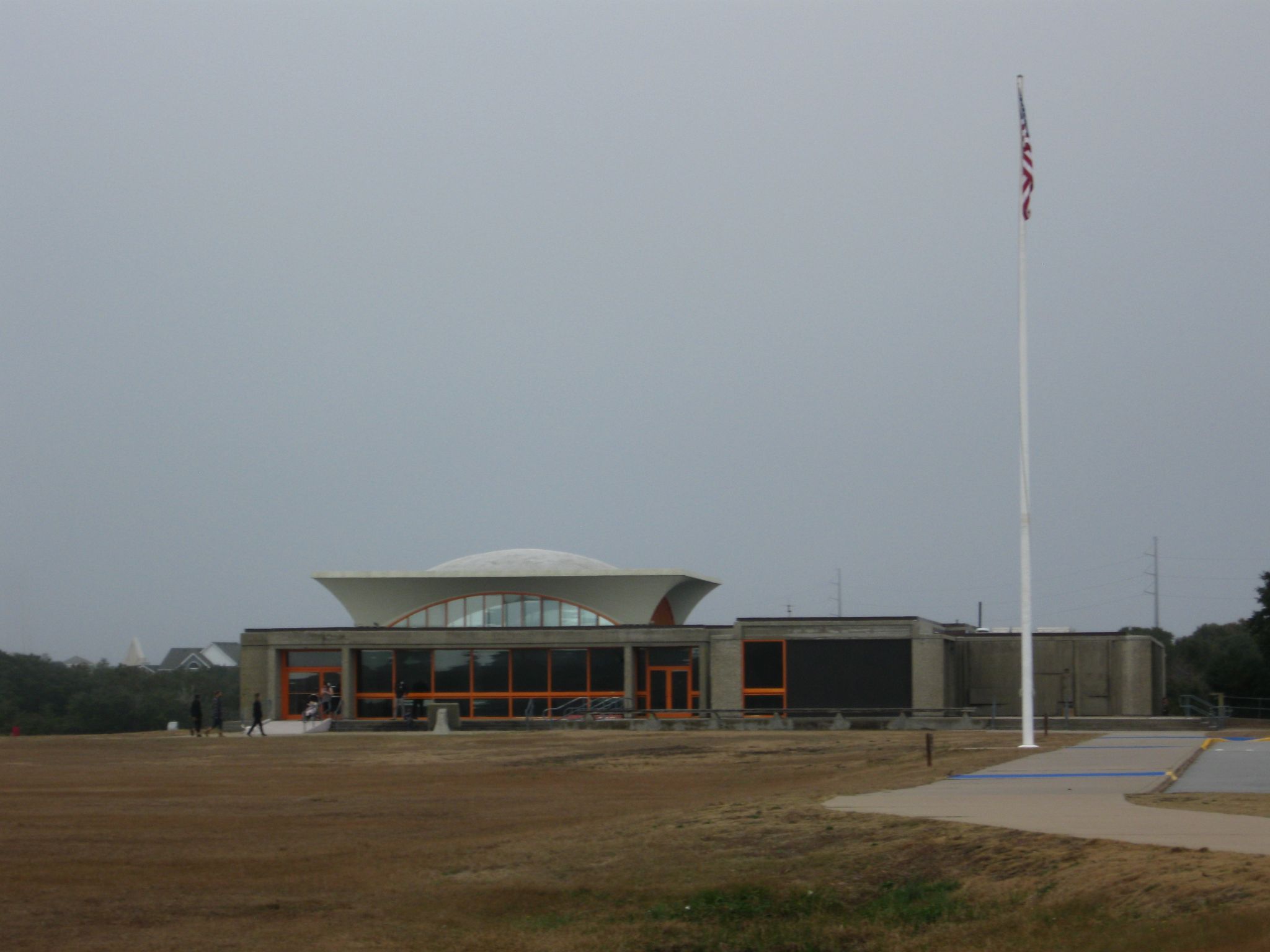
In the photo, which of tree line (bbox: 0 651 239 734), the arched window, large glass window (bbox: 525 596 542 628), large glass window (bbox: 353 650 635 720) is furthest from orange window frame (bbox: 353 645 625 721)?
tree line (bbox: 0 651 239 734)

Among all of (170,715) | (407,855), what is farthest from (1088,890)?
(170,715)

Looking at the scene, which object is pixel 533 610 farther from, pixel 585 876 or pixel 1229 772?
pixel 585 876

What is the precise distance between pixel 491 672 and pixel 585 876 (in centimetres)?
3840

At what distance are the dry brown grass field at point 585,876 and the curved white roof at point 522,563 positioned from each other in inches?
1268

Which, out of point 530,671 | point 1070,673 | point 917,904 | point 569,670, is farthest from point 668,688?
point 917,904

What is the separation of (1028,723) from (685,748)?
8.64 meters

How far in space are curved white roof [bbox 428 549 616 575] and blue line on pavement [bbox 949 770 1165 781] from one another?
1414 inches

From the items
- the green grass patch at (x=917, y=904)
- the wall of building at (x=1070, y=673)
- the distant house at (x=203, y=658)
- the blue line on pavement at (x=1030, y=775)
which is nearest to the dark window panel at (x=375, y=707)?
the wall of building at (x=1070, y=673)

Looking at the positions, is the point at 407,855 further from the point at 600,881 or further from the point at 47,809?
the point at 47,809

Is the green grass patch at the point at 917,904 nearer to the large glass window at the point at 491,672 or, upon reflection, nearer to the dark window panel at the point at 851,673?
the dark window panel at the point at 851,673

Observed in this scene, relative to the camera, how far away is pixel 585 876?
49.6 feet

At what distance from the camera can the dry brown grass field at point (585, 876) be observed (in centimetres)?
1137

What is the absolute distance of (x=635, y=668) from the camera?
2073 inches

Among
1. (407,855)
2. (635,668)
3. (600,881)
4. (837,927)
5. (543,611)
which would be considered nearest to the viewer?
(837,927)
